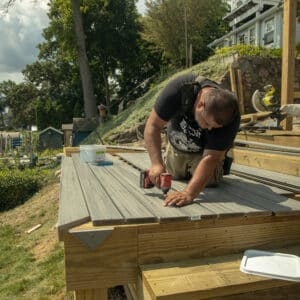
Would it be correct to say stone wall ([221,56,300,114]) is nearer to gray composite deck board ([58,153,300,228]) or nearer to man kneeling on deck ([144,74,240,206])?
gray composite deck board ([58,153,300,228])

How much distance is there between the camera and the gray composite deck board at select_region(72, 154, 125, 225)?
1.87 m

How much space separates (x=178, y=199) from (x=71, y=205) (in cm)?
66

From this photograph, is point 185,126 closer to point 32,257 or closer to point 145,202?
point 145,202

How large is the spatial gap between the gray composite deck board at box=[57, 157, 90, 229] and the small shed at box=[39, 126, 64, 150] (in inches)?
899

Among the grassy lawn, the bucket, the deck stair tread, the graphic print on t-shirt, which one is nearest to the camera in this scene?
the deck stair tread

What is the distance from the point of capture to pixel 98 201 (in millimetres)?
2244

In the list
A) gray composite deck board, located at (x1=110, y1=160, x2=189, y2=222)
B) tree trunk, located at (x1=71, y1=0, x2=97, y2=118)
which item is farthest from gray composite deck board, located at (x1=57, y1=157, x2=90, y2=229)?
tree trunk, located at (x1=71, y1=0, x2=97, y2=118)

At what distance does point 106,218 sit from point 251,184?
61.7 inches

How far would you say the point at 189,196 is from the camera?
2.21 metres

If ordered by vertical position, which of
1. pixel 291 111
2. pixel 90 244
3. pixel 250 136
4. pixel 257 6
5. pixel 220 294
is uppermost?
pixel 257 6

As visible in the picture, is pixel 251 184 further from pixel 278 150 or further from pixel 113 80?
pixel 113 80

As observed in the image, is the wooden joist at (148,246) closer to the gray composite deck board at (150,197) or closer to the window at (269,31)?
the gray composite deck board at (150,197)

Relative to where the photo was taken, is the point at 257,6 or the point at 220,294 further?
the point at 257,6

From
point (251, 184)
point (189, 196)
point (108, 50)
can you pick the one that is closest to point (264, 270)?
A: point (189, 196)
